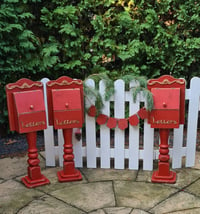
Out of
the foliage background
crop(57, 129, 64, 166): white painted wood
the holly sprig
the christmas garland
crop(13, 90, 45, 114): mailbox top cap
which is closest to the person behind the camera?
crop(13, 90, 45, 114): mailbox top cap

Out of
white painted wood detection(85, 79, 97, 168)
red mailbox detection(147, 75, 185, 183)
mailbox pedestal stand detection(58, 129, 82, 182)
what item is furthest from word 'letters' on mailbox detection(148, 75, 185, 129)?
mailbox pedestal stand detection(58, 129, 82, 182)

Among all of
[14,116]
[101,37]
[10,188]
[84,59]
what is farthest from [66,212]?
[101,37]

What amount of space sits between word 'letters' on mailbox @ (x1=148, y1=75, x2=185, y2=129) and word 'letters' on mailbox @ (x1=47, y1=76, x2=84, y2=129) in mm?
711

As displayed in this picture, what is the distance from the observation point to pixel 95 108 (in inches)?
119

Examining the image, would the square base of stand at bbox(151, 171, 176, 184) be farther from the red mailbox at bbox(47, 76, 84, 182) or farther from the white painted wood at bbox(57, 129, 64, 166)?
the white painted wood at bbox(57, 129, 64, 166)

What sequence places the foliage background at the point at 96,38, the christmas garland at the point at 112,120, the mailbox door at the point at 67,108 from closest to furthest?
1. the mailbox door at the point at 67,108
2. the christmas garland at the point at 112,120
3. the foliage background at the point at 96,38

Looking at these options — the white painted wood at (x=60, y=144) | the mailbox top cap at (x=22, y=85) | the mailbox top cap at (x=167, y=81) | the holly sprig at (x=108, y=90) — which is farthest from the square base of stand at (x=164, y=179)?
the mailbox top cap at (x=22, y=85)

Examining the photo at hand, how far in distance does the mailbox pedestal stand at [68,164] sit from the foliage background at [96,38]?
127 centimetres

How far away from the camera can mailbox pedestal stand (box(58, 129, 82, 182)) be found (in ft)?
9.56

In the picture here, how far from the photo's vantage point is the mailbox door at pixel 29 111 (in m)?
2.65

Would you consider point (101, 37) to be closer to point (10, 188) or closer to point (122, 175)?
point (122, 175)

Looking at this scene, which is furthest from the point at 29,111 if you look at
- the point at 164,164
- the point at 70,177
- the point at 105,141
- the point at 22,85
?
the point at 164,164

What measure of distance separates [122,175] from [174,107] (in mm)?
925

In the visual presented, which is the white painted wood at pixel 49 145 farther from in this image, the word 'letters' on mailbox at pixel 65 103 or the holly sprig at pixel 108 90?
the holly sprig at pixel 108 90
